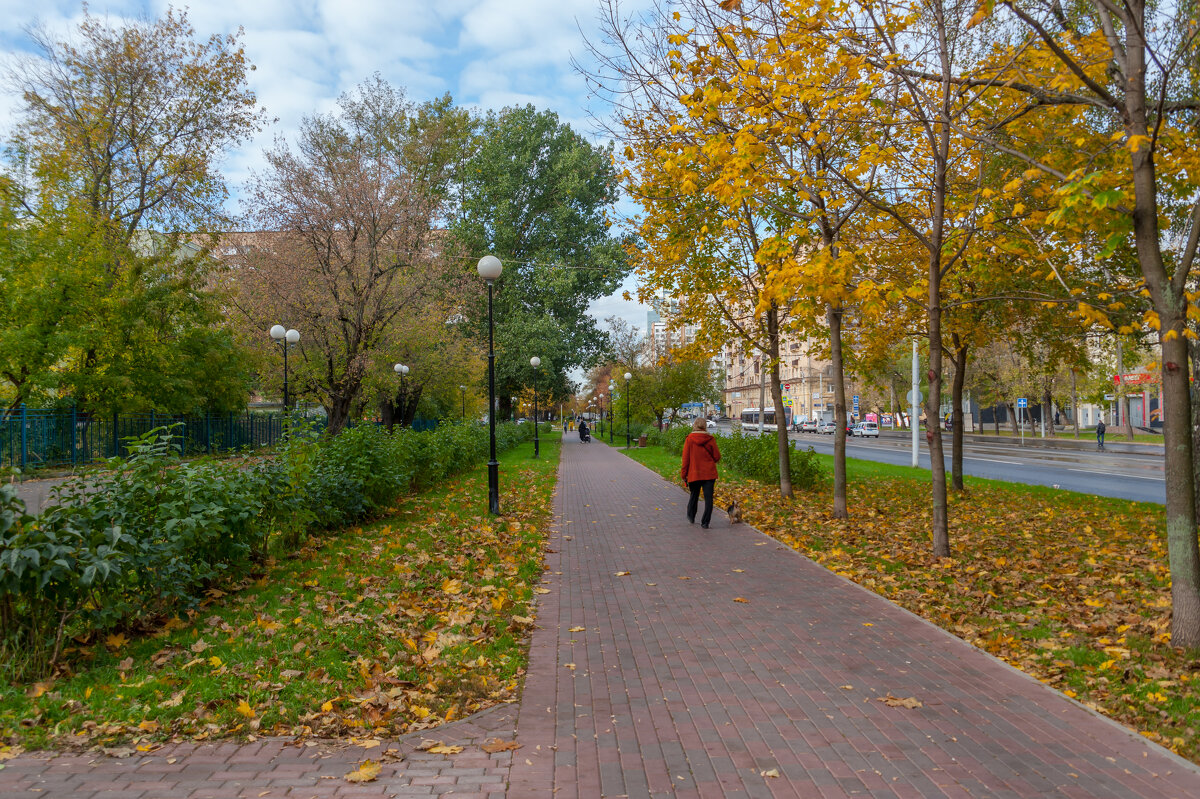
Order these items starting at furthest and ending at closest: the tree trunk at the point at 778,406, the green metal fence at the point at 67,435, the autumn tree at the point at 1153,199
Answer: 1. the green metal fence at the point at 67,435
2. the tree trunk at the point at 778,406
3. the autumn tree at the point at 1153,199

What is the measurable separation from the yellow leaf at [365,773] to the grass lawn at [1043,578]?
3.94m

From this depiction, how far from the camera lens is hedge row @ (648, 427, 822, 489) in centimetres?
1653

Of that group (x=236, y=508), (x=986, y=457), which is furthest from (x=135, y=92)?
(x=986, y=457)

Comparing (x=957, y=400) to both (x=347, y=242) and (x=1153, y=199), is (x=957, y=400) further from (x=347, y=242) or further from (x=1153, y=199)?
(x=347, y=242)

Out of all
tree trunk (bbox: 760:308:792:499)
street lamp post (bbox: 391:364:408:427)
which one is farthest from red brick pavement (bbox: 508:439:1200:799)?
street lamp post (bbox: 391:364:408:427)

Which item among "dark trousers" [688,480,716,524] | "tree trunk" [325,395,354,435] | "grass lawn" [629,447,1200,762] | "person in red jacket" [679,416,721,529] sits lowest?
"grass lawn" [629,447,1200,762]

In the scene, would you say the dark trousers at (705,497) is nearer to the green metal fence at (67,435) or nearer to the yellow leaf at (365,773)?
the yellow leaf at (365,773)

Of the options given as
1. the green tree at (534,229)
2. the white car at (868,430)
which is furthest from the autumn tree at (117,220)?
the white car at (868,430)

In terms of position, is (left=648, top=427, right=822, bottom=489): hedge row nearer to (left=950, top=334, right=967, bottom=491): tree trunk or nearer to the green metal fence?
(left=950, top=334, right=967, bottom=491): tree trunk

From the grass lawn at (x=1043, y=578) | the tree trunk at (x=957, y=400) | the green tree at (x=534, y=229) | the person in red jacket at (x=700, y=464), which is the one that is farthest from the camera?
the green tree at (x=534, y=229)

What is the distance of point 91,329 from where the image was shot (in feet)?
71.6

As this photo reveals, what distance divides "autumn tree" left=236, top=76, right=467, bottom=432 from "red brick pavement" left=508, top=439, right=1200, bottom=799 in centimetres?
1440

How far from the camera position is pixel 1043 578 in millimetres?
7582

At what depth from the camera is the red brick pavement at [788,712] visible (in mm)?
3430
